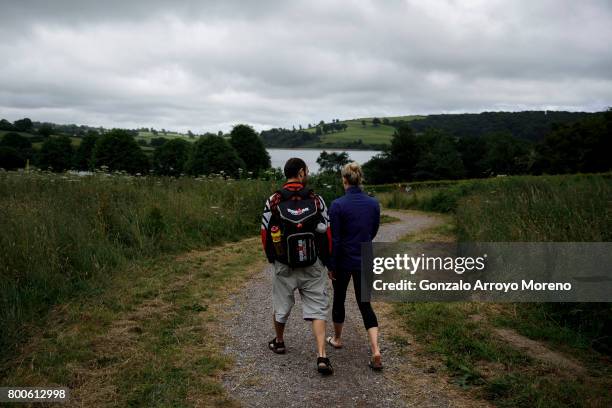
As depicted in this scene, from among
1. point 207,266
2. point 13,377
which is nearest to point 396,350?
point 13,377

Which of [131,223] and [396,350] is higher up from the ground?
[131,223]

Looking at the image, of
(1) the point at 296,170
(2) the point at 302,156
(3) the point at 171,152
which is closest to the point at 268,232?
(1) the point at 296,170

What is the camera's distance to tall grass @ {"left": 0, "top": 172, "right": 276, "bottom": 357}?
233 inches

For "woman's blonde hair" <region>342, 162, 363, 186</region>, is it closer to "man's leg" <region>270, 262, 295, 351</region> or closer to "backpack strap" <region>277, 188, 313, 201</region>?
"backpack strap" <region>277, 188, 313, 201</region>

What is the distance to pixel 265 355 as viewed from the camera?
4953 millimetres

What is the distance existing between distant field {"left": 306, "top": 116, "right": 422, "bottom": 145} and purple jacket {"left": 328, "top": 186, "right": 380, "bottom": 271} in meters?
88.0

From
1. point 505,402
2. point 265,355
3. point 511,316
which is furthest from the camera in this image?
point 511,316

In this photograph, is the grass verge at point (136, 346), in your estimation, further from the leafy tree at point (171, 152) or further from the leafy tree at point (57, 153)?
the leafy tree at point (171, 152)

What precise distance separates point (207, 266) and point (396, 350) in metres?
4.84

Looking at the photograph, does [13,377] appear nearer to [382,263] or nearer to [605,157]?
[382,263]

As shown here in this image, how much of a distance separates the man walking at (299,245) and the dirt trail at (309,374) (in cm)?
30

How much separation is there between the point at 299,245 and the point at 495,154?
253 ft

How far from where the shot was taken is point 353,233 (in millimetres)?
4664

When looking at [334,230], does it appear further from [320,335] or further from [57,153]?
[57,153]
